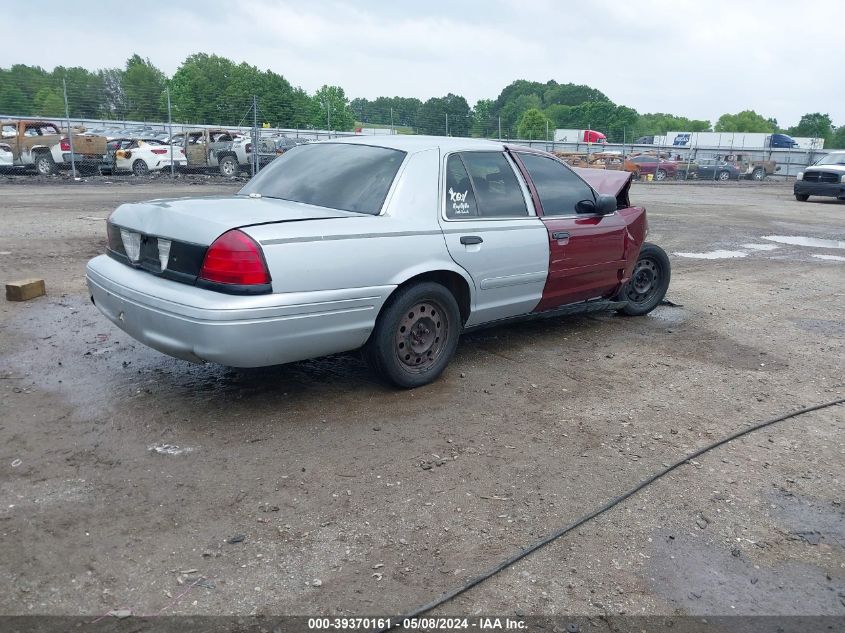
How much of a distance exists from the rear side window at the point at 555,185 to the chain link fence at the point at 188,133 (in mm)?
10524

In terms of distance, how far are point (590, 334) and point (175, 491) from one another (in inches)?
156

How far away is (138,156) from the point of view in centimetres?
2319

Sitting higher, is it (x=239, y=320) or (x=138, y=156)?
(x=239, y=320)

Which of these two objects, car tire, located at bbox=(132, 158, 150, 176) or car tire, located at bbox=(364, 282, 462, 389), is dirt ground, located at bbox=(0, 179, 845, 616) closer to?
car tire, located at bbox=(364, 282, 462, 389)

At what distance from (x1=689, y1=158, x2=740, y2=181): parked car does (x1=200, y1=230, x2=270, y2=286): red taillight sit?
37.1 meters

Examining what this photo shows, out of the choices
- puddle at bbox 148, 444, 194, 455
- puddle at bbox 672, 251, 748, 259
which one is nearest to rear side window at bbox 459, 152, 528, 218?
puddle at bbox 148, 444, 194, 455

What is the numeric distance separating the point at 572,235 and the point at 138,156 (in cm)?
2101

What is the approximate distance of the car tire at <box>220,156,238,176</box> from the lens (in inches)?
936

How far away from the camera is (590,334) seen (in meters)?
6.22

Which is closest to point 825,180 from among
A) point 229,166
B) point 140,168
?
point 229,166

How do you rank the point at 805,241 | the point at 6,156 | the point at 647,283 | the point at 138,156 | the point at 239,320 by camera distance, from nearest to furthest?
the point at 239,320 → the point at 647,283 → the point at 805,241 → the point at 6,156 → the point at 138,156

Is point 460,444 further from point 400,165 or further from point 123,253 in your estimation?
point 123,253

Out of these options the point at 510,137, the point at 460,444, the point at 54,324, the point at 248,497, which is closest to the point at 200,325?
the point at 248,497

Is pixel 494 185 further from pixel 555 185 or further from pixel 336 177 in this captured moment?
pixel 336 177
